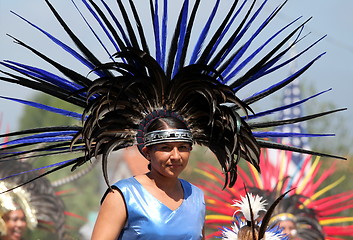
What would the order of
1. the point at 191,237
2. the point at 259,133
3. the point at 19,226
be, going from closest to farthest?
the point at 191,237 < the point at 259,133 < the point at 19,226

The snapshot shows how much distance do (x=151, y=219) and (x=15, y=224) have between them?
4116mm

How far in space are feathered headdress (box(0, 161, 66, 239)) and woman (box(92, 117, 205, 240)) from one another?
11.9ft

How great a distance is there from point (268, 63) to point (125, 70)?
724 millimetres

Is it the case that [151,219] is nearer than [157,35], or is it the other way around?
[151,219]

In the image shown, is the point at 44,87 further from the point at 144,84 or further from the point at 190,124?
the point at 190,124

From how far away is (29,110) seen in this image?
1474 inches

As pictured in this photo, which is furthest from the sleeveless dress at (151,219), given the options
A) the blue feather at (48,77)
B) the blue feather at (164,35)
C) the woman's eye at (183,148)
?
the blue feather at (164,35)

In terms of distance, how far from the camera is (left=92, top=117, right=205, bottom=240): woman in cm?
382

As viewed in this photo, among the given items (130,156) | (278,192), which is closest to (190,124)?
(278,192)

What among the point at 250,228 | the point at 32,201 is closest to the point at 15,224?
the point at 32,201

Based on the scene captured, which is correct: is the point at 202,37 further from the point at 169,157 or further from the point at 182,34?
the point at 169,157

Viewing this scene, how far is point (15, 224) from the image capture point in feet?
25.2

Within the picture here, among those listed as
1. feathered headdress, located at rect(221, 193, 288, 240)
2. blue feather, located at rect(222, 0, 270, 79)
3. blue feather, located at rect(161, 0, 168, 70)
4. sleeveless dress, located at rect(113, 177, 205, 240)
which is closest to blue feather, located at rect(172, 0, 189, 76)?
blue feather, located at rect(161, 0, 168, 70)

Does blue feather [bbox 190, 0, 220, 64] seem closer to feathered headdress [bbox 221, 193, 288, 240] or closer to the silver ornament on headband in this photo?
the silver ornament on headband
